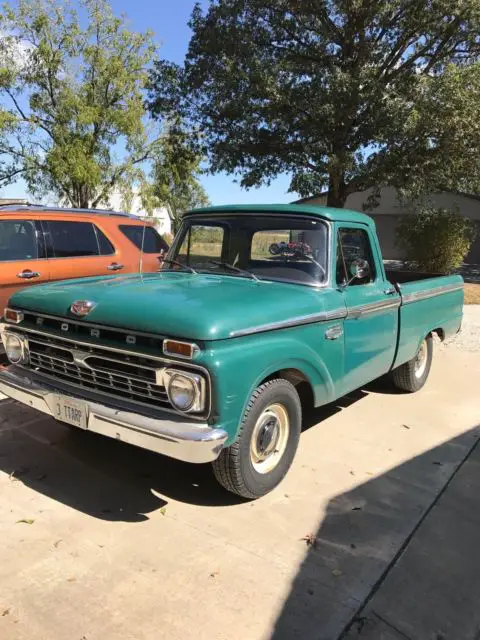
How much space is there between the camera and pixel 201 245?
15.4 feet

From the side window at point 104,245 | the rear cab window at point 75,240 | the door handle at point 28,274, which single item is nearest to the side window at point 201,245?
the door handle at point 28,274

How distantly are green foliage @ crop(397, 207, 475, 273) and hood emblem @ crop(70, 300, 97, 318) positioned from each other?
560 inches

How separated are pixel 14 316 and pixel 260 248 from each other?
77.4 inches

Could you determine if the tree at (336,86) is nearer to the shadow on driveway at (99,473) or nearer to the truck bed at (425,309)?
the truck bed at (425,309)

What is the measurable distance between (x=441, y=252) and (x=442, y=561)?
1419 centimetres

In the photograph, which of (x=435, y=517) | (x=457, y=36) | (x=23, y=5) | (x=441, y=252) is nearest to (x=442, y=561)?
(x=435, y=517)

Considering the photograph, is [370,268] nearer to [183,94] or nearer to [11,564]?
[11,564]

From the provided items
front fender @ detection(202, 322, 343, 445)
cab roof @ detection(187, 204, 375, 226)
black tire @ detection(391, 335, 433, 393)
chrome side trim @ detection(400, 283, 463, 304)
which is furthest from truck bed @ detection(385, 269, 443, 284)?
front fender @ detection(202, 322, 343, 445)

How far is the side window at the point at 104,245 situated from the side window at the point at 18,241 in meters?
0.92

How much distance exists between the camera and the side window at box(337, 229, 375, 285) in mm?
4289

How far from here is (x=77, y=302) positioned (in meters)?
A: 3.41

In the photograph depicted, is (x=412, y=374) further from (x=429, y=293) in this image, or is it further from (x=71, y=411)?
(x=71, y=411)

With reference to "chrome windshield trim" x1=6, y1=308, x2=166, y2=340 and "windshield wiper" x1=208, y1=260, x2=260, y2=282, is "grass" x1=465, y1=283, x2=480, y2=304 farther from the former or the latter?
"chrome windshield trim" x1=6, y1=308, x2=166, y2=340

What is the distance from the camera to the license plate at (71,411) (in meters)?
3.28
